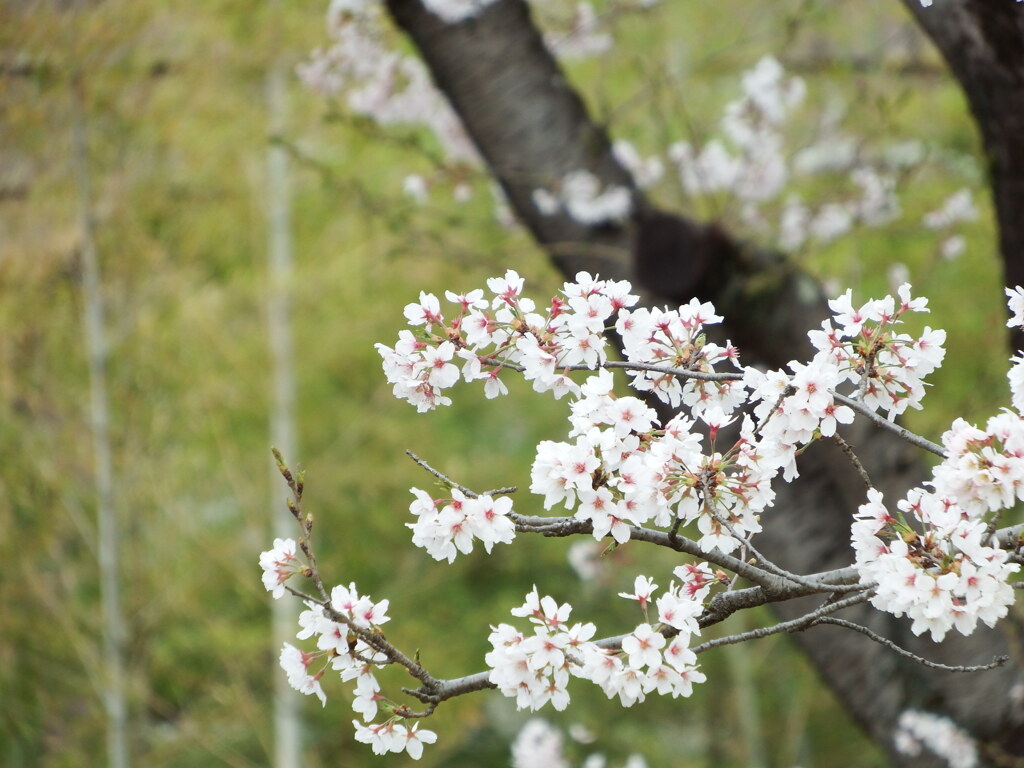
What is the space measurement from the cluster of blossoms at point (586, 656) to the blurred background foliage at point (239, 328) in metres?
1.77

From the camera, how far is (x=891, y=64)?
10.7 feet

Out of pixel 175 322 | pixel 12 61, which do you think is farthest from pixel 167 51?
pixel 175 322

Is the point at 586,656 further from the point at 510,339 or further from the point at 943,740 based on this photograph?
the point at 943,740

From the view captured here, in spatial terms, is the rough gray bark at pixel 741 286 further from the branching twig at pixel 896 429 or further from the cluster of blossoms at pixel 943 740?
the branching twig at pixel 896 429

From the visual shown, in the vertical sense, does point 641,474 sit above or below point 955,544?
above

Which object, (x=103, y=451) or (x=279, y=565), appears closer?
(x=279, y=565)

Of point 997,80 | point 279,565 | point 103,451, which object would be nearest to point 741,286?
point 997,80

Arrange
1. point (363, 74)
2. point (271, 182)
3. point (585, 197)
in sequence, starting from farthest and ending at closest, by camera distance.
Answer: point (271, 182)
point (363, 74)
point (585, 197)

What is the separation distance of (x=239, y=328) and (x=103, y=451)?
58.0 inches

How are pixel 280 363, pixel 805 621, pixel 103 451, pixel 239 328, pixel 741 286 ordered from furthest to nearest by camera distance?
pixel 239 328 < pixel 280 363 < pixel 103 451 < pixel 741 286 < pixel 805 621

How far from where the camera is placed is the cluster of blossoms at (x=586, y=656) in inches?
46.3

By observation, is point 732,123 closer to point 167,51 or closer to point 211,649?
point 167,51

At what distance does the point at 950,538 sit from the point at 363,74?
2647mm

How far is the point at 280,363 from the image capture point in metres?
5.36
